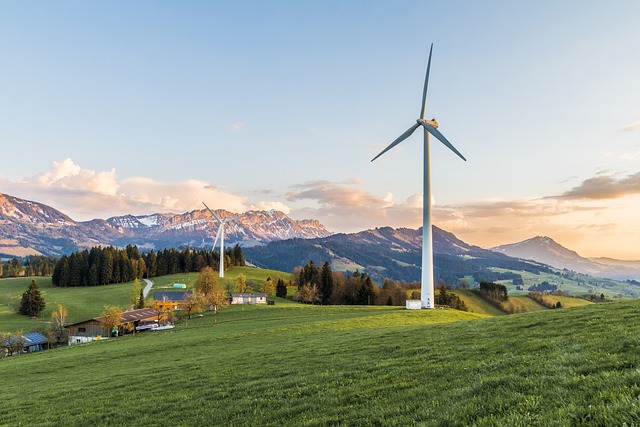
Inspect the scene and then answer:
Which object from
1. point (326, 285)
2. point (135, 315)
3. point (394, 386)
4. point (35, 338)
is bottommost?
point (35, 338)

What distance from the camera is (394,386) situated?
1493 cm

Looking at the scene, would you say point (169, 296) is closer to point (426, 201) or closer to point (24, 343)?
point (24, 343)

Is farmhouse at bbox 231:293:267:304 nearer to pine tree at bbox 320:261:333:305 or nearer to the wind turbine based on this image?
pine tree at bbox 320:261:333:305

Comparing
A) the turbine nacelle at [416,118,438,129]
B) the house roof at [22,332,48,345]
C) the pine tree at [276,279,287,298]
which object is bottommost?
the house roof at [22,332,48,345]

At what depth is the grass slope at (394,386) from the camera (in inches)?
391

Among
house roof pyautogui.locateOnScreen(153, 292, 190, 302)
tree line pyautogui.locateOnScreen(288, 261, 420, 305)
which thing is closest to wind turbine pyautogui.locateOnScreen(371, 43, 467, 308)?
tree line pyautogui.locateOnScreen(288, 261, 420, 305)

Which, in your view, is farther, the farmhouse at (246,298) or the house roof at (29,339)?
the farmhouse at (246,298)

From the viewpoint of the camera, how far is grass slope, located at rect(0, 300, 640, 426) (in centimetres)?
994

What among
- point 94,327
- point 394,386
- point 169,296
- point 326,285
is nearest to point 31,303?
point 94,327

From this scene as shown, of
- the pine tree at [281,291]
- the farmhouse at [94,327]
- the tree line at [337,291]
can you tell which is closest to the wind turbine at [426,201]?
the farmhouse at [94,327]

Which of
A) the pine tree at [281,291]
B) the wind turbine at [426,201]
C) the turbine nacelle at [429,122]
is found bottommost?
the pine tree at [281,291]

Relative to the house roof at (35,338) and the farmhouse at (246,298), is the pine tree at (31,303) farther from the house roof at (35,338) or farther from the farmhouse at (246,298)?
the farmhouse at (246,298)

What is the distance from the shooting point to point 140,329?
312 feet

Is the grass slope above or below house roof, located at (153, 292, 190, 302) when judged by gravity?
above
